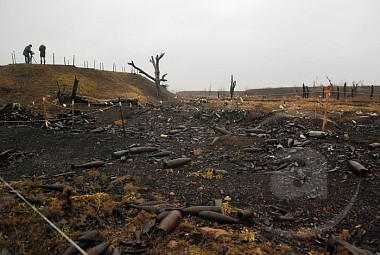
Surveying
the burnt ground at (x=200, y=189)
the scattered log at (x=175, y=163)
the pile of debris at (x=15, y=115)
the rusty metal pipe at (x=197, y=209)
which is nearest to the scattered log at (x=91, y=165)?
the burnt ground at (x=200, y=189)

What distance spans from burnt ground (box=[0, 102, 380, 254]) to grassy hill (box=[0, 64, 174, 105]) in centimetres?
908

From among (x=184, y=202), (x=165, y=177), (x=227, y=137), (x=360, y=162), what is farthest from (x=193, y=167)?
(x=360, y=162)

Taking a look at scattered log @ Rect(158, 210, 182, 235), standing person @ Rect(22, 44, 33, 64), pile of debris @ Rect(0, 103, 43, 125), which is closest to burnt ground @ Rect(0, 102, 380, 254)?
scattered log @ Rect(158, 210, 182, 235)

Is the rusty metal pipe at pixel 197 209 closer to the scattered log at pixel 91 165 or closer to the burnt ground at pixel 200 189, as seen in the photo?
the burnt ground at pixel 200 189

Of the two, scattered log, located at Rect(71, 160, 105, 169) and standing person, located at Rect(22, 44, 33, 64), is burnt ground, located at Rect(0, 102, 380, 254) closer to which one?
scattered log, located at Rect(71, 160, 105, 169)

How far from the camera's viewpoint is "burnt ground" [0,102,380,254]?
4.03 meters

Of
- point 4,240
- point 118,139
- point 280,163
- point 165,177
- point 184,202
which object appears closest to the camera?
point 4,240

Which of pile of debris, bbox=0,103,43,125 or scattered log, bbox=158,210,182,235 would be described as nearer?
scattered log, bbox=158,210,182,235

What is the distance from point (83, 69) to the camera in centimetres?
2947

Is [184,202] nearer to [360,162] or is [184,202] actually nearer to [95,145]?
[360,162]

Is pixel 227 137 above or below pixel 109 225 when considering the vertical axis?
above

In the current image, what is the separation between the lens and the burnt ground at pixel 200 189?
13.2 ft

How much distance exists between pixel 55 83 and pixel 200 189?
21.9m

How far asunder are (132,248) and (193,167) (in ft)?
14.6
